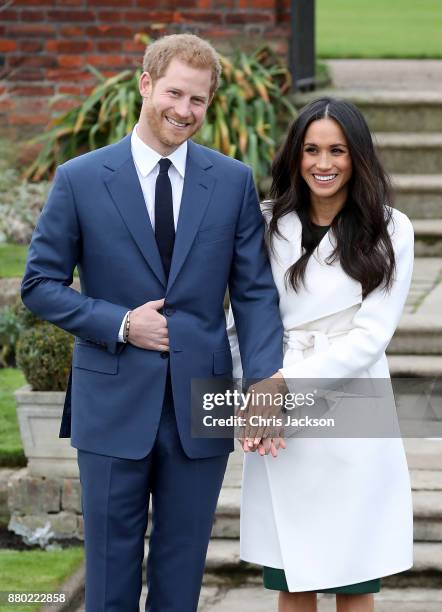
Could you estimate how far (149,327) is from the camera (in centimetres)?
354

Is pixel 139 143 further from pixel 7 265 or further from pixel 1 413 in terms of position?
pixel 7 265

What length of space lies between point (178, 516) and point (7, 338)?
3152mm

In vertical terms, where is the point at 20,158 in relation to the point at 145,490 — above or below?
above

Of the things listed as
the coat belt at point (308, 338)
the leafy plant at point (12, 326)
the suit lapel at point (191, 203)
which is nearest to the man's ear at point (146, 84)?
the suit lapel at point (191, 203)

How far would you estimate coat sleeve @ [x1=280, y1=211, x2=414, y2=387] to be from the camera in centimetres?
359

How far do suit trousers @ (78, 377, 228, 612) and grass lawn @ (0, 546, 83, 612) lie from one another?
96 cm

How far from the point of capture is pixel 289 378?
142 inches

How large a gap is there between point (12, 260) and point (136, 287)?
13.3 ft

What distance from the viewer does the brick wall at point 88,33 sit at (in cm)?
849

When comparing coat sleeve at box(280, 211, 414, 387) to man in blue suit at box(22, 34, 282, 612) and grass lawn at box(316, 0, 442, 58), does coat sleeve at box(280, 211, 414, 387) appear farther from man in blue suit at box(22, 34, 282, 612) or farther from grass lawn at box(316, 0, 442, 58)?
grass lawn at box(316, 0, 442, 58)

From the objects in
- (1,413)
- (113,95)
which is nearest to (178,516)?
(1,413)

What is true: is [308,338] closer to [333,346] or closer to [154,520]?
[333,346]

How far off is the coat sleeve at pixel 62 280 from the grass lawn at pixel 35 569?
4.82ft

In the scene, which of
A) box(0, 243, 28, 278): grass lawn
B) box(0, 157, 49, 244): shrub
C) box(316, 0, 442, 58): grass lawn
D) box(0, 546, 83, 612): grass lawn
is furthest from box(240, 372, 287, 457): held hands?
box(316, 0, 442, 58): grass lawn
